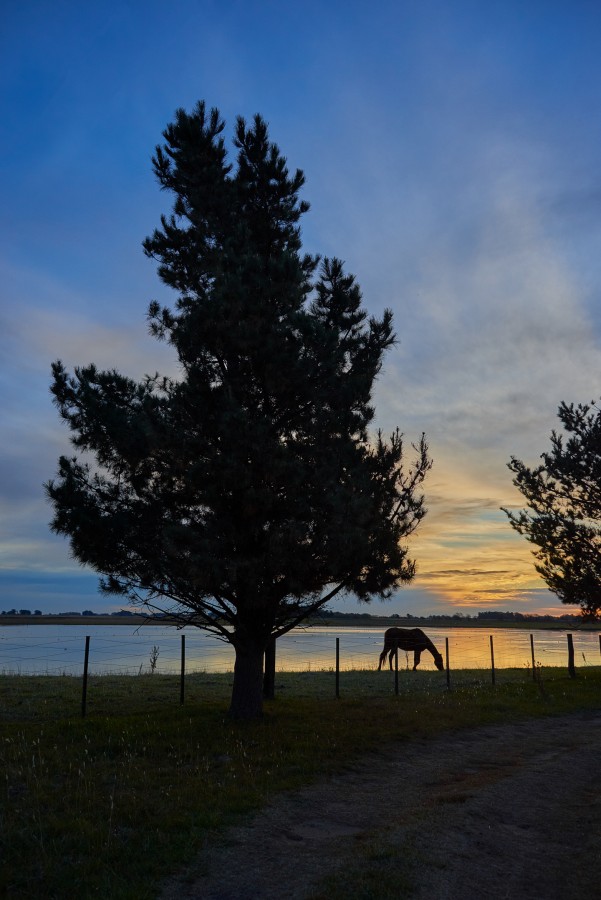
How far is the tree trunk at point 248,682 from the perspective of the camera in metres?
12.6

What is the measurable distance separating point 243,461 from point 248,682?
170 inches

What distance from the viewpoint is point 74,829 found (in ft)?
21.1

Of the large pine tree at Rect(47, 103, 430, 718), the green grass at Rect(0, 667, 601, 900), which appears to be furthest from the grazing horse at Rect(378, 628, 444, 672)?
the large pine tree at Rect(47, 103, 430, 718)

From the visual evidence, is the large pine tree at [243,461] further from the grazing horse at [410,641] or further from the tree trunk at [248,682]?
the grazing horse at [410,641]

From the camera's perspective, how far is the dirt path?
5387 mm

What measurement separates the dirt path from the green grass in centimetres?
34

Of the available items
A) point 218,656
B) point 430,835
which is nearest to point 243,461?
point 430,835

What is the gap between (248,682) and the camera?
12.8m

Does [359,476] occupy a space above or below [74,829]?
above

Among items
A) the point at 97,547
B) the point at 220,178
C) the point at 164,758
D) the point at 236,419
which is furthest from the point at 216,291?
the point at 164,758

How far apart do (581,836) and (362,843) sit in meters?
2.31

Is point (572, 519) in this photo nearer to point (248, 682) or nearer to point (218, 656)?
point (248, 682)

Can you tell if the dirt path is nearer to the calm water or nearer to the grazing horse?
the calm water

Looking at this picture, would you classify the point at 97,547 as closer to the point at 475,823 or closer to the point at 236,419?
the point at 236,419
